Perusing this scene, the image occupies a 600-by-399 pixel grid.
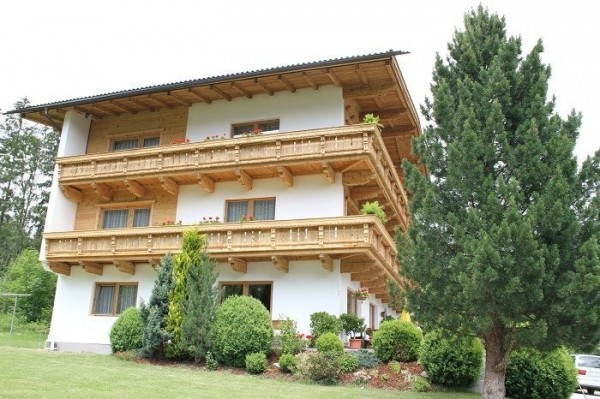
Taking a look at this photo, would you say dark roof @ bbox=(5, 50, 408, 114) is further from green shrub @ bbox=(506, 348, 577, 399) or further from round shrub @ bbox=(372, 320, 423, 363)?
green shrub @ bbox=(506, 348, 577, 399)

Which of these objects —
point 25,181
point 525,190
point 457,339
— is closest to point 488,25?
point 525,190

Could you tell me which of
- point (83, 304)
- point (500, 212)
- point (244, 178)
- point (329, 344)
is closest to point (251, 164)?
point (244, 178)

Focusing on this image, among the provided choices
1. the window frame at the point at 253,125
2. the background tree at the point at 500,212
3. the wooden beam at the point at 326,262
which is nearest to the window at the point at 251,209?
the window frame at the point at 253,125

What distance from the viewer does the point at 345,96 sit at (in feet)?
76.8

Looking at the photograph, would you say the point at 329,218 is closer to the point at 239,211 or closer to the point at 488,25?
the point at 239,211

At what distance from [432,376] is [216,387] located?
234 inches

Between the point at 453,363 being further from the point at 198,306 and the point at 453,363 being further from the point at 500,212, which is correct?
the point at 198,306

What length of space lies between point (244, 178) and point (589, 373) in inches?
631

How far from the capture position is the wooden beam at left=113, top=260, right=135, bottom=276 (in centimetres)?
2351

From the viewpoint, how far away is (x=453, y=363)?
14.9m

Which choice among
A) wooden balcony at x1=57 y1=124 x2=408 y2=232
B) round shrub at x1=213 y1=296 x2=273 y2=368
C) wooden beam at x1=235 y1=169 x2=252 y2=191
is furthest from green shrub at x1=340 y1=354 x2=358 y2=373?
wooden beam at x1=235 y1=169 x2=252 y2=191

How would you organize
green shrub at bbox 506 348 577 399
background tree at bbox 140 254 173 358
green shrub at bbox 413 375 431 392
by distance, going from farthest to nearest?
background tree at bbox 140 254 173 358 → green shrub at bbox 413 375 431 392 → green shrub at bbox 506 348 577 399

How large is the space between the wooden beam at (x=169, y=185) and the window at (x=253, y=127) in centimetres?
348

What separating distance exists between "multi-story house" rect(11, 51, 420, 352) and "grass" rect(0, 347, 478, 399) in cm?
451
